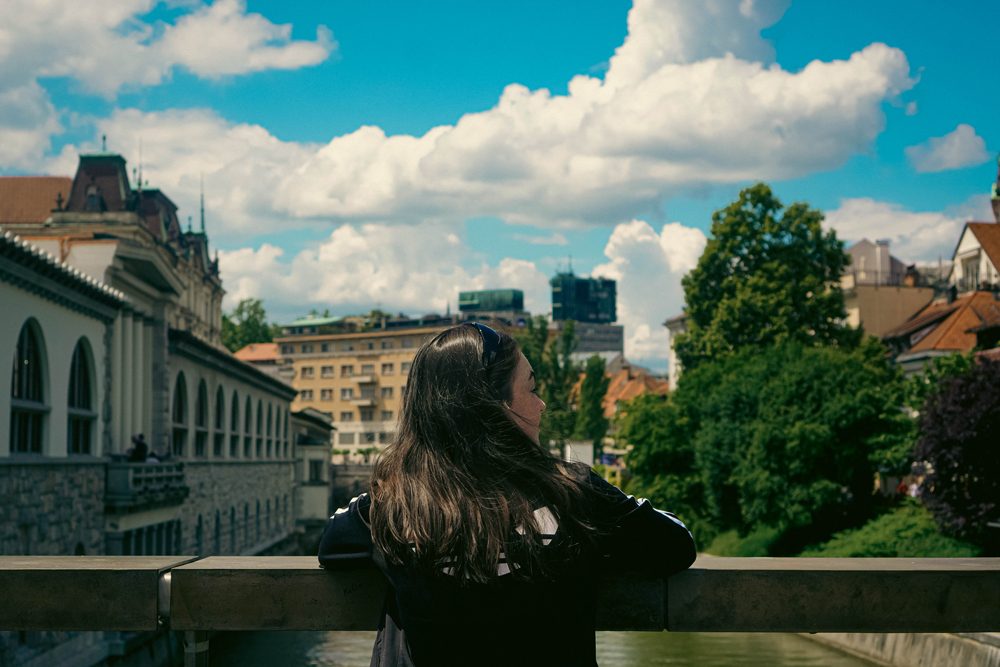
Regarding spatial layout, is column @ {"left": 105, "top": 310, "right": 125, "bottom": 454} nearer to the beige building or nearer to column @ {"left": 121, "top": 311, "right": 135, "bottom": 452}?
column @ {"left": 121, "top": 311, "right": 135, "bottom": 452}

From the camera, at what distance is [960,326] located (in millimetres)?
43406

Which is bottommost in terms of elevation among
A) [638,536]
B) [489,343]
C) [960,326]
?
[638,536]

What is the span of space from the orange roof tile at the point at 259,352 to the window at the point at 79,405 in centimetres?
8364

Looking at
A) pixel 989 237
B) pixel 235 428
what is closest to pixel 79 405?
pixel 235 428

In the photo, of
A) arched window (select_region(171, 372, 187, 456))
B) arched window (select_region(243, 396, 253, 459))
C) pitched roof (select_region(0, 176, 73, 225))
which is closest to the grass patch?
arched window (select_region(171, 372, 187, 456))

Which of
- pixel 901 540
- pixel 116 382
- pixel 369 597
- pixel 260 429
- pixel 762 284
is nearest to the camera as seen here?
pixel 369 597

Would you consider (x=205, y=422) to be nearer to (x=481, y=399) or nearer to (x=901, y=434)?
(x=901, y=434)

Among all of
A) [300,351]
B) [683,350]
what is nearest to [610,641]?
[683,350]

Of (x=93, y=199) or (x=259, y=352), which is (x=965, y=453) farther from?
(x=259, y=352)

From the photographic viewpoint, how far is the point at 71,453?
68.4ft

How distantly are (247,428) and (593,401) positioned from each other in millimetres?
34268

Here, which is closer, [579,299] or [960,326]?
[960,326]

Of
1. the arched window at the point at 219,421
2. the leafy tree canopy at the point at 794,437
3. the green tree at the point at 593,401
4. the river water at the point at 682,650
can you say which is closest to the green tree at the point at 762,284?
the leafy tree canopy at the point at 794,437

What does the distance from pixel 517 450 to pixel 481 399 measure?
0.48ft
